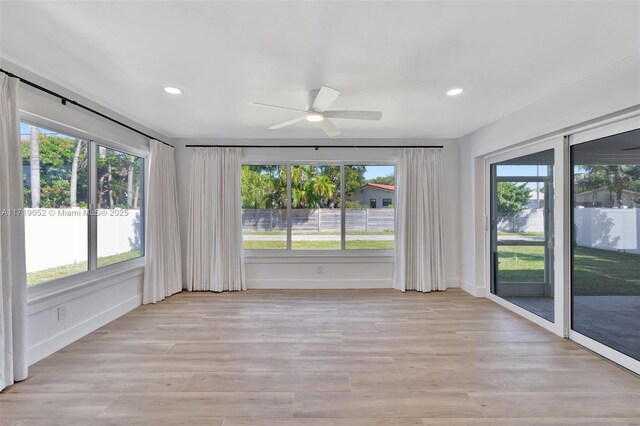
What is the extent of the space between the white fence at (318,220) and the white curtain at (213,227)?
0.34m

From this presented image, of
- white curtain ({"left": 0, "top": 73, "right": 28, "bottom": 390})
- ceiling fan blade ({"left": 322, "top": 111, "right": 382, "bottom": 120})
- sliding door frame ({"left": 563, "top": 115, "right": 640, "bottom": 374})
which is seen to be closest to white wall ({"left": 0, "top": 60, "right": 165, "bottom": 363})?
white curtain ({"left": 0, "top": 73, "right": 28, "bottom": 390})

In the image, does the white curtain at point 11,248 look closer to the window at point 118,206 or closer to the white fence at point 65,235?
the white fence at point 65,235

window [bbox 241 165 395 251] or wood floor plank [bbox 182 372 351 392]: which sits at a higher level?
window [bbox 241 165 395 251]

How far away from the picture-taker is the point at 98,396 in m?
1.95

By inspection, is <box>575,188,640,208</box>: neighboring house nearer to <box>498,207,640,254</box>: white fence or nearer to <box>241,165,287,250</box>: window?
<box>498,207,640,254</box>: white fence

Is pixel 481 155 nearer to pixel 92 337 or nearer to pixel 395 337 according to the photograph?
pixel 395 337

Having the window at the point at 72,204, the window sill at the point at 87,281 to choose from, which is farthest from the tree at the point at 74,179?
the window sill at the point at 87,281

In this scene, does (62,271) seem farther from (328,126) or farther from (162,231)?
(328,126)

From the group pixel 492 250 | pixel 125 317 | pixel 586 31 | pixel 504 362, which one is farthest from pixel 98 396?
pixel 492 250

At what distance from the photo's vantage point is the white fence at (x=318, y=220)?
15.3ft

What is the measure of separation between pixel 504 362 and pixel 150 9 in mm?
3548

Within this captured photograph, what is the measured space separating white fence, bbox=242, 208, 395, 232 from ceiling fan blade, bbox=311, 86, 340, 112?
2.24 m

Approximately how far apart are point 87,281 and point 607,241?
497 cm

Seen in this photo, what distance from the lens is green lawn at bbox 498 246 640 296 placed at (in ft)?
7.50
